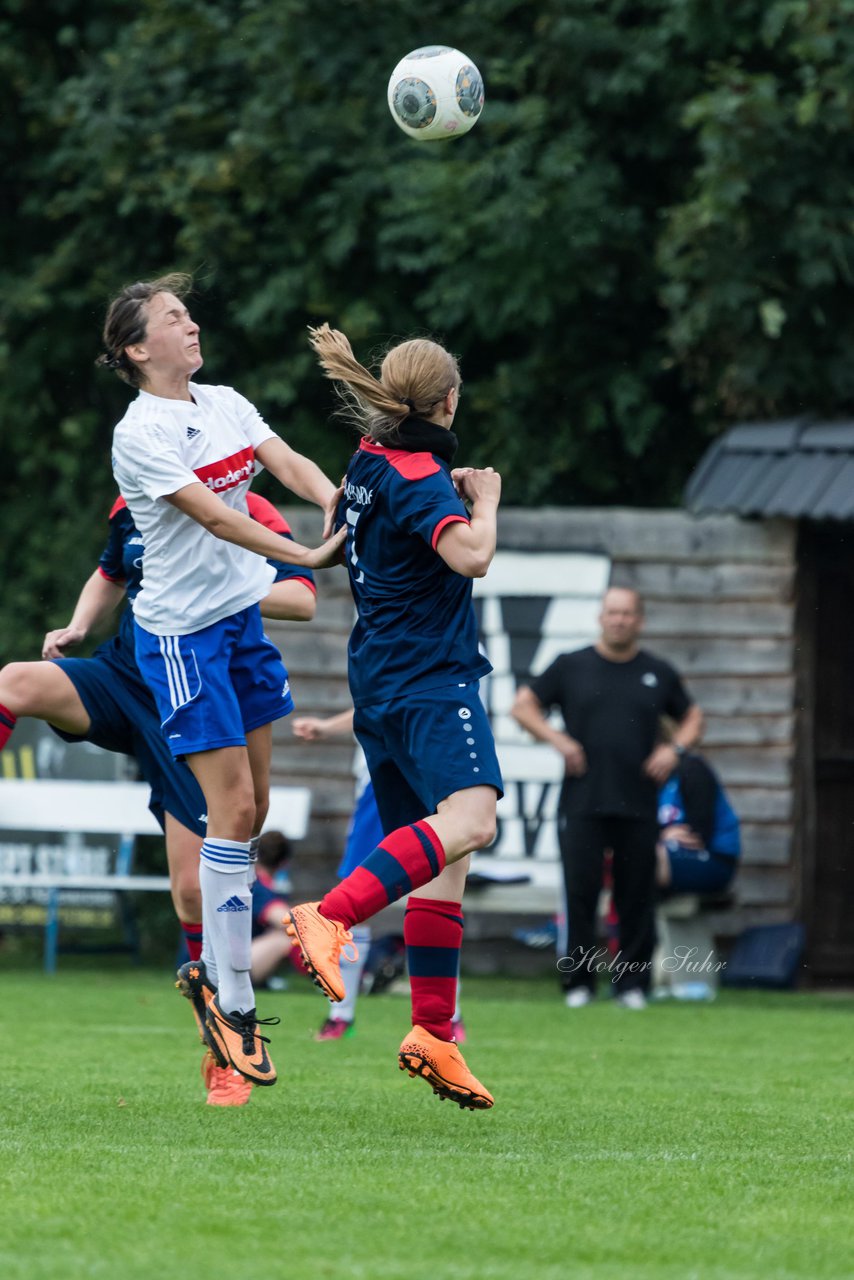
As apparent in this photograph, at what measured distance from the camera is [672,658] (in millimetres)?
12680

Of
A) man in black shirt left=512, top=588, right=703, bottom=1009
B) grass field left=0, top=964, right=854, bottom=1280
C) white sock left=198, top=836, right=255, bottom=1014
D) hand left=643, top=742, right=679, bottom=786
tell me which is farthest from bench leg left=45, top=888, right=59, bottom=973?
white sock left=198, top=836, right=255, bottom=1014

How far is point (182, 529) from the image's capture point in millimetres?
5746

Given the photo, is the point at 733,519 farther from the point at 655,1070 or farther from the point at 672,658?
the point at 655,1070

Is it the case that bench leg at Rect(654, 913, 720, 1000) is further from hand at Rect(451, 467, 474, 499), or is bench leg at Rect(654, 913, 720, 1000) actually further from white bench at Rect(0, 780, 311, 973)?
hand at Rect(451, 467, 474, 499)

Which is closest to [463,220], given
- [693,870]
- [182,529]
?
[693,870]

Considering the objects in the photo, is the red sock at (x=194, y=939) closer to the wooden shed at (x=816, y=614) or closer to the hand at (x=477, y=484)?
the hand at (x=477, y=484)

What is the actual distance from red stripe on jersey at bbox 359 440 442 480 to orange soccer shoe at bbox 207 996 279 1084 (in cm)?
154

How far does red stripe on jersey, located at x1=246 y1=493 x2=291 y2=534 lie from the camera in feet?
21.2

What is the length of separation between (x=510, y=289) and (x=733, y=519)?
2.04 m

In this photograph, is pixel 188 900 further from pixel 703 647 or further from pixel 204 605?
pixel 703 647

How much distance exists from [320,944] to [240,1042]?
0.75m

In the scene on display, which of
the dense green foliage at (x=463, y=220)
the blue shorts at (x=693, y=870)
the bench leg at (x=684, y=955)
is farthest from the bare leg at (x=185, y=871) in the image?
the dense green foliage at (x=463, y=220)

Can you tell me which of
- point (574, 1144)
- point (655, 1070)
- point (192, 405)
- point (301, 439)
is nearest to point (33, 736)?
point (301, 439)

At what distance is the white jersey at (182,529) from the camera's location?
567cm
